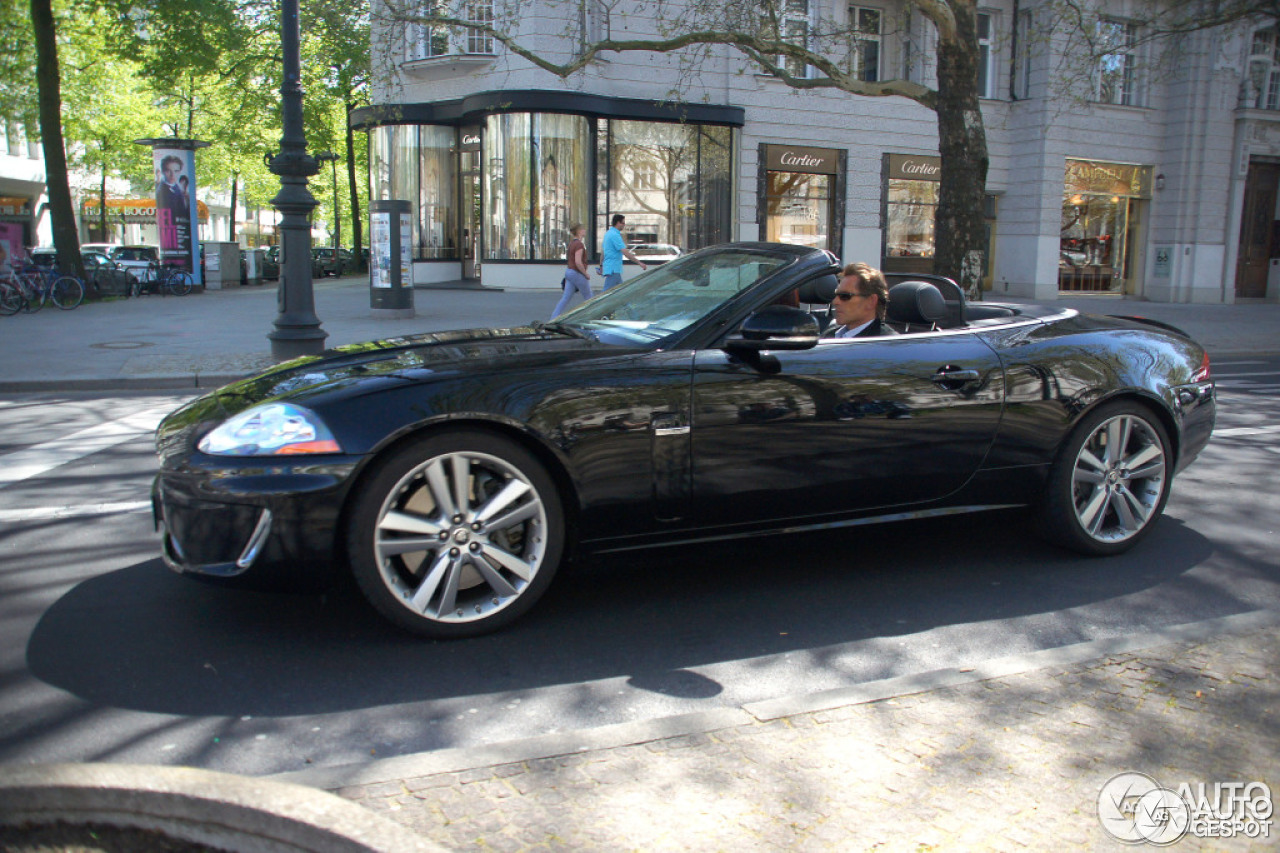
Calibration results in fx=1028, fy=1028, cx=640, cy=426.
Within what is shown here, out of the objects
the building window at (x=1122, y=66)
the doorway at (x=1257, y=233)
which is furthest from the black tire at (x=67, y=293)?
the doorway at (x=1257, y=233)

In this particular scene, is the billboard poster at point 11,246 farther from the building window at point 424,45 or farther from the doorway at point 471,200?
the doorway at point 471,200

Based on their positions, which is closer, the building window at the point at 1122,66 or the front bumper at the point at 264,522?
the front bumper at the point at 264,522

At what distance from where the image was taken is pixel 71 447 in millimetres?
7277

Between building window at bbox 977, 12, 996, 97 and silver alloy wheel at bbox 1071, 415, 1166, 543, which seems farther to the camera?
building window at bbox 977, 12, 996, 97

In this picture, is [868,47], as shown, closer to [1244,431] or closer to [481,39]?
[481,39]

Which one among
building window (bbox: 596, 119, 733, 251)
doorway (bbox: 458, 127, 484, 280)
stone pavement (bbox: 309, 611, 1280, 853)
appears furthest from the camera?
doorway (bbox: 458, 127, 484, 280)

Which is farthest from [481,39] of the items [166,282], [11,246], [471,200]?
[11,246]

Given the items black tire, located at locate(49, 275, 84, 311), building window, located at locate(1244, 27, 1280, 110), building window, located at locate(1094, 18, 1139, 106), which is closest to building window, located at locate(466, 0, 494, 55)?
black tire, located at locate(49, 275, 84, 311)

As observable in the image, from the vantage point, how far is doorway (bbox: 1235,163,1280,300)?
30453mm

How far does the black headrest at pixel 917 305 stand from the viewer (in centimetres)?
461

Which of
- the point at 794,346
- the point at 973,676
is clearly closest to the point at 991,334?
the point at 794,346

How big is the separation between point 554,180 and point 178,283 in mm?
9950

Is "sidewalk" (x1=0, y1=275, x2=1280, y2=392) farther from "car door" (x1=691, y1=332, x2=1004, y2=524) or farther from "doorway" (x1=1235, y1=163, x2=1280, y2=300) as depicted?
"car door" (x1=691, y1=332, x2=1004, y2=524)

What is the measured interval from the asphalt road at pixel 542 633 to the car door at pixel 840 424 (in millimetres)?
245
